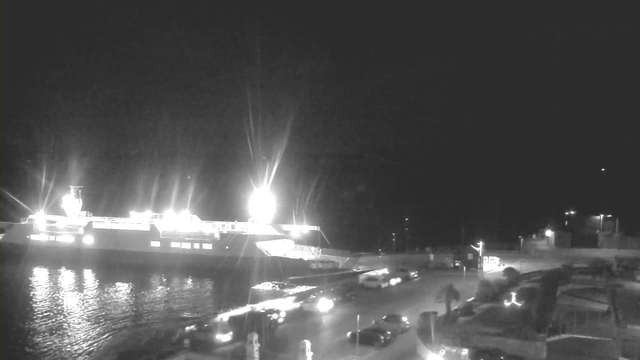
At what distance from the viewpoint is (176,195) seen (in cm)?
2819

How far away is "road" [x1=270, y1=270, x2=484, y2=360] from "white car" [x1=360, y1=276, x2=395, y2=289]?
114 millimetres

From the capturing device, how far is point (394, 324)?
216 inches

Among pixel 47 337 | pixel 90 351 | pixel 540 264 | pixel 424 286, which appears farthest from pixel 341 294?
pixel 540 264

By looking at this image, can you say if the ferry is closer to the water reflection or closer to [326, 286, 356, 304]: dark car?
the water reflection

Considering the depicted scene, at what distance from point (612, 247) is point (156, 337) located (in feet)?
36.3

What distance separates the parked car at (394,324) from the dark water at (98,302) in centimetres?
315

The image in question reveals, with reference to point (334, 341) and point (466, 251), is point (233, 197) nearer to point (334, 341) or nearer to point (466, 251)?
point (466, 251)

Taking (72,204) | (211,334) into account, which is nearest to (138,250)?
(72,204)

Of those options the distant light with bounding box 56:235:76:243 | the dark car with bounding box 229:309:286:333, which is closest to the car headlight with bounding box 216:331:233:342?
the dark car with bounding box 229:309:286:333

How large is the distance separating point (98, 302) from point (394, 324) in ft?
23.4

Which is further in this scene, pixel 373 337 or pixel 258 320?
pixel 258 320

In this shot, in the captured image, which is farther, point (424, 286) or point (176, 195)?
point (176, 195)

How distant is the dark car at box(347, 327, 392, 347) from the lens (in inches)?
196

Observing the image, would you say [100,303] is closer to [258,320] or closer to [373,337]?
[258,320]
